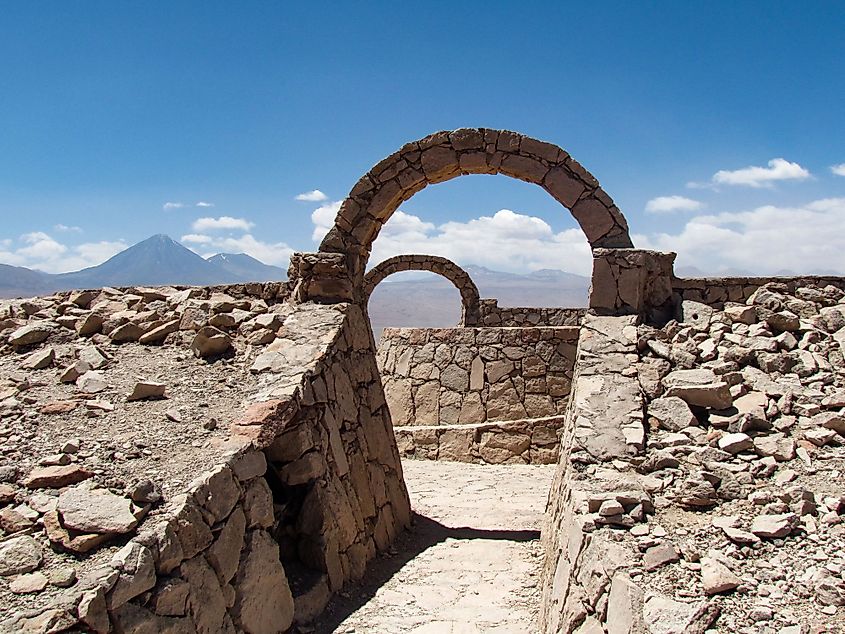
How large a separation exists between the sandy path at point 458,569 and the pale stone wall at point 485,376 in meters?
1.59

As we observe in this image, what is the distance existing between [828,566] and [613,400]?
232 cm

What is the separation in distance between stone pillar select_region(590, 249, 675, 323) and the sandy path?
2562 millimetres

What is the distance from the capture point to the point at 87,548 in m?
3.62

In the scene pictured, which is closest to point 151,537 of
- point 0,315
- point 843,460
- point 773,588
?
point 773,588

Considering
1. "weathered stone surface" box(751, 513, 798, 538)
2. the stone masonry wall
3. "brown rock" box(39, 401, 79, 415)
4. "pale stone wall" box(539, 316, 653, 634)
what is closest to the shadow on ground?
the stone masonry wall

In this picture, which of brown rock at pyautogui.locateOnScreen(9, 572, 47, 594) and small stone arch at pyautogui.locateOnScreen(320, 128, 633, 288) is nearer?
brown rock at pyautogui.locateOnScreen(9, 572, 47, 594)

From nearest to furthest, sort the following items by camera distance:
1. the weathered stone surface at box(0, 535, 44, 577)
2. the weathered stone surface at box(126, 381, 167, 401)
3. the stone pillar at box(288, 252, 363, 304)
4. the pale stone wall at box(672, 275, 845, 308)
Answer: the weathered stone surface at box(0, 535, 44, 577) → the weathered stone surface at box(126, 381, 167, 401) → the pale stone wall at box(672, 275, 845, 308) → the stone pillar at box(288, 252, 363, 304)

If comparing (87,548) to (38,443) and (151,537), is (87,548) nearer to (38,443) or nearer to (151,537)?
(151,537)

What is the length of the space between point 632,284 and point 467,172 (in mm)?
2253

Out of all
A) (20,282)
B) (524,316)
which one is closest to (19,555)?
(524,316)

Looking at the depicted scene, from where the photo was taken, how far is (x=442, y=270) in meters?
17.6

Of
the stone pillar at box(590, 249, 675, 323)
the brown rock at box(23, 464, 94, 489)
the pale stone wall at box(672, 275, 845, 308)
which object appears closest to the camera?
the brown rock at box(23, 464, 94, 489)

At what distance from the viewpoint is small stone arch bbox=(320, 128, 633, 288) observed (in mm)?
7328

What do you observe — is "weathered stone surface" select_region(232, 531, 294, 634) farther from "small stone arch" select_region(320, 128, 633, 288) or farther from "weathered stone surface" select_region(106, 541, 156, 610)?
"small stone arch" select_region(320, 128, 633, 288)
